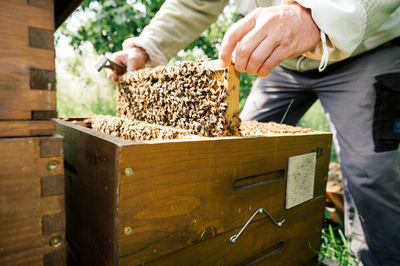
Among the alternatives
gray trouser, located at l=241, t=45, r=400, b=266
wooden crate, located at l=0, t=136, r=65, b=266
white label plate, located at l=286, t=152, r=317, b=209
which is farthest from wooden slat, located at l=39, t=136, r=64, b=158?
gray trouser, located at l=241, t=45, r=400, b=266

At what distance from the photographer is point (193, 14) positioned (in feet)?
6.46

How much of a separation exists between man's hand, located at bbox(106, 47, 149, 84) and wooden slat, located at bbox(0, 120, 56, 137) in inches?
45.5

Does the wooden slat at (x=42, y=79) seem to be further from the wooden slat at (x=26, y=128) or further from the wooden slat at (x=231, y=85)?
the wooden slat at (x=231, y=85)

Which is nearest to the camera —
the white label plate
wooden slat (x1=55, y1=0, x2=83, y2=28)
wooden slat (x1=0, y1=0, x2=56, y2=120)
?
wooden slat (x1=0, y1=0, x2=56, y2=120)

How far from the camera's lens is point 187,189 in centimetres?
81

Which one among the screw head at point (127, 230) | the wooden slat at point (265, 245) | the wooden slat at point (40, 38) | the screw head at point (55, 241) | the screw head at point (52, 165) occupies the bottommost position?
the wooden slat at point (265, 245)

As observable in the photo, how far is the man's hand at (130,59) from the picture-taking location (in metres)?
1.73

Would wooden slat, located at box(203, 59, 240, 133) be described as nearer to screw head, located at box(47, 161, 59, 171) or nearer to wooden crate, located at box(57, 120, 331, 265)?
wooden crate, located at box(57, 120, 331, 265)

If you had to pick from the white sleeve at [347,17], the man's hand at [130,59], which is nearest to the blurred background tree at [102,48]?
the man's hand at [130,59]

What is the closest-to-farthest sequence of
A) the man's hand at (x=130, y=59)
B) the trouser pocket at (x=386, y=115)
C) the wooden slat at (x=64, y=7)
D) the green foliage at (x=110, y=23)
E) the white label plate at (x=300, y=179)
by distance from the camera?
the wooden slat at (x=64, y=7) < the white label plate at (x=300, y=179) < the trouser pocket at (x=386, y=115) < the man's hand at (x=130, y=59) < the green foliage at (x=110, y=23)

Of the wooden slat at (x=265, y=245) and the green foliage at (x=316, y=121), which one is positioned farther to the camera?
the green foliage at (x=316, y=121)

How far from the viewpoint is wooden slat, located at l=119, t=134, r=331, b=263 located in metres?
0.72

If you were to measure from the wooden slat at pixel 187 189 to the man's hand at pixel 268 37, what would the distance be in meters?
0.30

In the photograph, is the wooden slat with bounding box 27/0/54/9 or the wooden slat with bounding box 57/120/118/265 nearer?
the wooden slat with bounding box 27/0/54/9
